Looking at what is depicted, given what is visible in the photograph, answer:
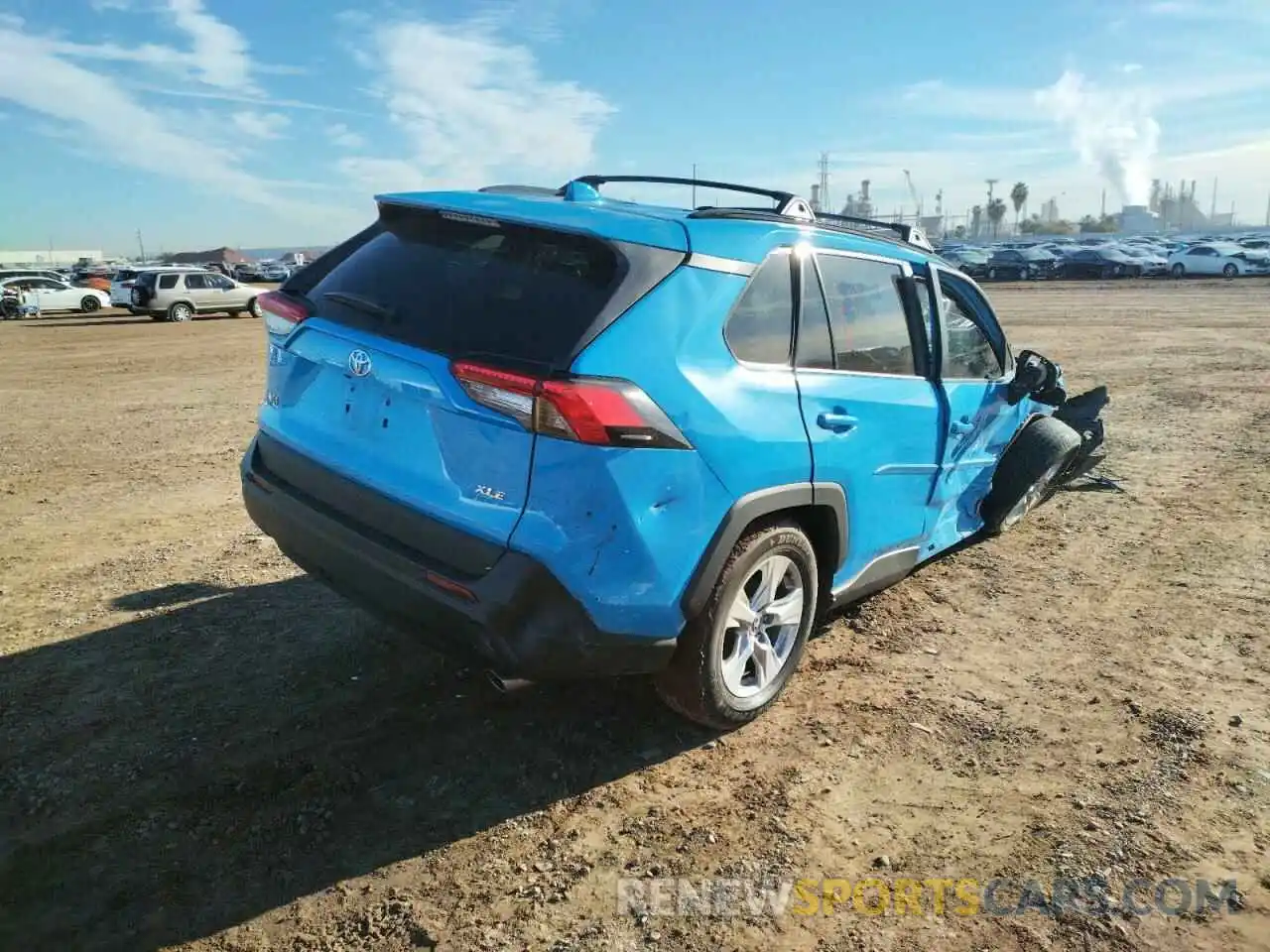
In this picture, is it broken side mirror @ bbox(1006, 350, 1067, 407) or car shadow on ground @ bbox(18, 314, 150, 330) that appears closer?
broken side mirror @ bbox(1006, 350, 1067, 407)

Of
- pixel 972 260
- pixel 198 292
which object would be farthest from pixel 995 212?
pixel 198 292

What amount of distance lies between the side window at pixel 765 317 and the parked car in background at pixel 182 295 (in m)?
28.1

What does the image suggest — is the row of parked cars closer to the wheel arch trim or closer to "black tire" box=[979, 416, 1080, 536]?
"black tire" box=[979, 416, 1080, 536]

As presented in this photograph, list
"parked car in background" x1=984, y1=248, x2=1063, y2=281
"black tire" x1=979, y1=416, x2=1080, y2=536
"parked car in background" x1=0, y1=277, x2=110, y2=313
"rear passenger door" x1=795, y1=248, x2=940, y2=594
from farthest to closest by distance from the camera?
"parked car in background" x1=984, y1=248, x2=1063, y2=281 → "parked car in background" x1=0, y1=277, x2=110, y2=313 → "black tire" x1=979, y1=416, x2=1080, y2=536 → "rear passenger door" x1=795, y1=248, x2=940, y2=594

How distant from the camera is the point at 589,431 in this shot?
2.66 meters

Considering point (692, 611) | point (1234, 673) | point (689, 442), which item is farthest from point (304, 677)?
point (1234, 673)

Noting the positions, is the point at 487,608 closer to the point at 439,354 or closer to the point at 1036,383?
the point at 439,354

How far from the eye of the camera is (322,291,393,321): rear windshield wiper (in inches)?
122

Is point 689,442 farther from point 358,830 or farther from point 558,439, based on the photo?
point 358,830

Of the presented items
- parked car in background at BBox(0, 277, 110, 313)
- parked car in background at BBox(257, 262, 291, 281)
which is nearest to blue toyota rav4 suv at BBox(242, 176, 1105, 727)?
parked car in background at BBox(0, 277, 110, 313)

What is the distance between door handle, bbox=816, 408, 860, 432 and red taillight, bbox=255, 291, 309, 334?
1.97m

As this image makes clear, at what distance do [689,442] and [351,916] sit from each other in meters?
1.69

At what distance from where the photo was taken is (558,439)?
105 inches

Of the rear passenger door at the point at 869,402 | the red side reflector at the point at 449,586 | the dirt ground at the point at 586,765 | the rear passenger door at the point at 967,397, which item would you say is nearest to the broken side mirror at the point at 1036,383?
the rear passenger door at the point at 967,397
